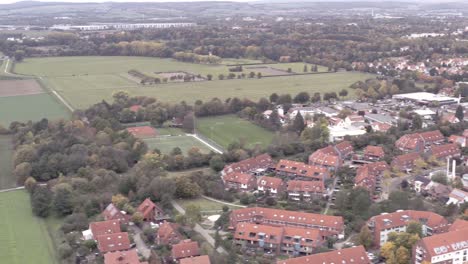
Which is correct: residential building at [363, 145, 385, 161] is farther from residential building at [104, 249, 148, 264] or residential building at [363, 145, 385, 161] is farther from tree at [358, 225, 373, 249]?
residential building at [104, 249, 148, 264]

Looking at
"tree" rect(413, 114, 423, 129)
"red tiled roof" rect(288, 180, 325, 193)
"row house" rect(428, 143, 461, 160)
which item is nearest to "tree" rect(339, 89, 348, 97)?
"tree" rect(413, 114, 423, 129)

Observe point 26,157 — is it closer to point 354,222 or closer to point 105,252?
point 105,252

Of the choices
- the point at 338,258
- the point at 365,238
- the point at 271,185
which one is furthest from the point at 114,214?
the point at 365,238

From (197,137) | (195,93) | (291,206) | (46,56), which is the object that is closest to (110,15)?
(46,56)

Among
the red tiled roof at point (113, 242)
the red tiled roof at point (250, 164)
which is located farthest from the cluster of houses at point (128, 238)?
the red tiled roof at point (250, 164)

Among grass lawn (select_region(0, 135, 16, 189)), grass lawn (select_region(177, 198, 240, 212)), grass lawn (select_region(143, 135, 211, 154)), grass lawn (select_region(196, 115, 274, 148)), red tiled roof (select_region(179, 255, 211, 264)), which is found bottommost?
grass lawn (select_region(196, 115, 274, 148))

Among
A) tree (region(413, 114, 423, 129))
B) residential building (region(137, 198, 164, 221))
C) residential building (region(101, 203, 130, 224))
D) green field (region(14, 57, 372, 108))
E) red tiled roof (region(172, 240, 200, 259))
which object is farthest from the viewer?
green field (region(14, 57, 372, 108))

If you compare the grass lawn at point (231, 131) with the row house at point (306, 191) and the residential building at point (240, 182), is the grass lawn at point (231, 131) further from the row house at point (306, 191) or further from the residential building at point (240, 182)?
the row house at point (306, 191)

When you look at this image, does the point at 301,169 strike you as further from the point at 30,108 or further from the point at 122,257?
the point at 30,108
